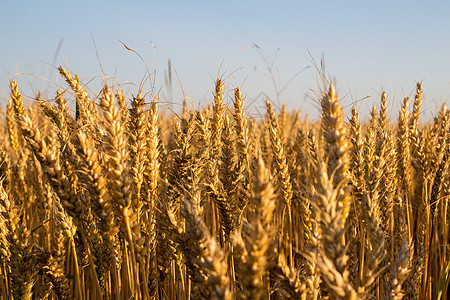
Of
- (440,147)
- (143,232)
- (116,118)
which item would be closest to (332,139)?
(116,118)

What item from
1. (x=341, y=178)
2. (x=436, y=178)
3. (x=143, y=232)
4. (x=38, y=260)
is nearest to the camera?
(x=341, y=178)

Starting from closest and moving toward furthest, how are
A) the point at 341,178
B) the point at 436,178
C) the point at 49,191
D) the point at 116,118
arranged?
the point at 341,178
the point at 116,118
the point at 49,191
the point at 436,178

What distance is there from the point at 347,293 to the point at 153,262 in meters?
1.20

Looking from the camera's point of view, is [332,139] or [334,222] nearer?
[334,222]

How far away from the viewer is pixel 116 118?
1.29 m

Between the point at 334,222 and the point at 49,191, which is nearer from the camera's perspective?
the point at 334,222

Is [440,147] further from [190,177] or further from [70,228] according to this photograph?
[70,228]

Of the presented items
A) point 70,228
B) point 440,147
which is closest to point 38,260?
point 70,228

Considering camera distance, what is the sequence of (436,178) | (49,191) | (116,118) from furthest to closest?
(436,178), (49,191), (116,118)

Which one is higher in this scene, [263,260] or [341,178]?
[341,178]

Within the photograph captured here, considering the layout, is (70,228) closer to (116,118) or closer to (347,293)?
(116,118)

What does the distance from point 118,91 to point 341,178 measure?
128 cm

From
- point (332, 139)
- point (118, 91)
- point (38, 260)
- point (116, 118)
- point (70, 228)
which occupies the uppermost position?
point (118, 91)

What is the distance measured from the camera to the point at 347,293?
858 millimetres
